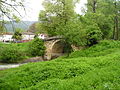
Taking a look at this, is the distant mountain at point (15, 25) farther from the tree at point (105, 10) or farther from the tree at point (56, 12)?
the tree at point (105, 10)

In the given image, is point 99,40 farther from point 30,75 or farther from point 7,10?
point 7,10

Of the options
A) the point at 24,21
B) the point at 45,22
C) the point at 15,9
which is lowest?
the point at 24,21

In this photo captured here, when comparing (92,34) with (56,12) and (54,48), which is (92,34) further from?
(54,48)

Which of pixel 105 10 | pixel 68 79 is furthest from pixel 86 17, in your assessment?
pixel 68 79

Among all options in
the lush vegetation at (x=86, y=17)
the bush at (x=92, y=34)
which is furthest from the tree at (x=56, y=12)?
the bush at (x=92, y=34)

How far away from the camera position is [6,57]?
74.1 ft

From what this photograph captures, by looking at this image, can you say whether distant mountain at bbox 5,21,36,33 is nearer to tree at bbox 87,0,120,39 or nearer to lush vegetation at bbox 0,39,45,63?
lush vegetation at bbox 0,39,45,63

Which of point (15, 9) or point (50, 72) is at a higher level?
point (15, 9)

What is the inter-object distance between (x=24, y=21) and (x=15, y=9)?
795 millimetres

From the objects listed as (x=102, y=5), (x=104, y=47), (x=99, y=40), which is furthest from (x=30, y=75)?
(x=102, y=5)

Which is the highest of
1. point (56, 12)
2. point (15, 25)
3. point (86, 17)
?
point (56, 12)

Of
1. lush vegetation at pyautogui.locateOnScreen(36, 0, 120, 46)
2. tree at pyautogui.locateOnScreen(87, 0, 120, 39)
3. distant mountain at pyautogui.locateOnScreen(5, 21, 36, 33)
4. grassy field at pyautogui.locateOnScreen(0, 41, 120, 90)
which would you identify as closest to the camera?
grassy field at pyautogui.locateOnScreen(0, 41, 120, 90)

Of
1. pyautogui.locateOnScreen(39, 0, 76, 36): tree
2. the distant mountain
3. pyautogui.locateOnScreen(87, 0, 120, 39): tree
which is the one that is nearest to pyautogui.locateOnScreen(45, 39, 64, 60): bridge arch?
pyautogui.locateOnScreen(39, 0, 76, 36): tree

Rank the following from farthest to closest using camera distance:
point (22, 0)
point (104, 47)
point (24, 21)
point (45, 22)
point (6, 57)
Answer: point (45, 22) → point (6, 57) → point (104, 47) → point (24, 21) → point (22, 0)
